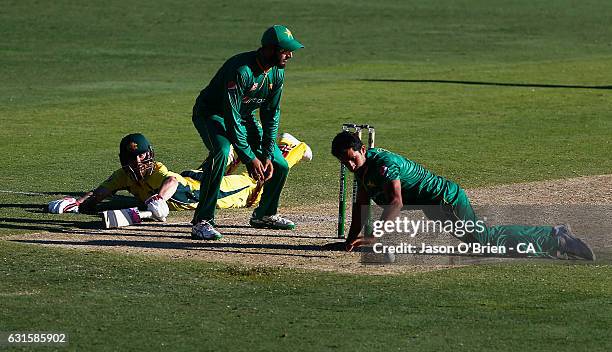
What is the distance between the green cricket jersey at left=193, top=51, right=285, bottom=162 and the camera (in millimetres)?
11719

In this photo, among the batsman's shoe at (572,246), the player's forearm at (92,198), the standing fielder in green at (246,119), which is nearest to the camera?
the batsman's shoe at (572,246)

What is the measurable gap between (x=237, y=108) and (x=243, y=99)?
14 centimetres

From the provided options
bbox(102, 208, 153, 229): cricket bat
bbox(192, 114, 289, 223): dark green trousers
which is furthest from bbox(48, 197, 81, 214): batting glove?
bbox(192, 114, 289, 223): dark green trousers

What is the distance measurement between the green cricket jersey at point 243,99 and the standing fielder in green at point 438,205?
130 cm

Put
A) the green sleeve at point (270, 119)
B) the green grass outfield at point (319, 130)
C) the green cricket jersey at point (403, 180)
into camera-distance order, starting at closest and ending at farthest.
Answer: the green grass outfield at point (319, 130) < the green cricket jersey at point (403, 180) < the green sleeve at point (270, 119)

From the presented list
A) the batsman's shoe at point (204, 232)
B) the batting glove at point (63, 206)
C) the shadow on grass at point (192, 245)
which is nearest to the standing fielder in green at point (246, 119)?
the batsman's shoe at point (204, 232)

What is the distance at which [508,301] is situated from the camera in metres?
9.60

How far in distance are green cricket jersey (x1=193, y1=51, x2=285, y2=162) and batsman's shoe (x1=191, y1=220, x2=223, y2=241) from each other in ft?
2.28

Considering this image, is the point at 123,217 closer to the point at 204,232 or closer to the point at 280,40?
the point at 204,232

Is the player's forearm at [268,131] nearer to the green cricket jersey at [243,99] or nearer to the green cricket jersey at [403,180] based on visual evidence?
the green cricket jersey at [243,99]

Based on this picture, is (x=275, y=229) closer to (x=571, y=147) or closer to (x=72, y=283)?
(x=72, y=283)

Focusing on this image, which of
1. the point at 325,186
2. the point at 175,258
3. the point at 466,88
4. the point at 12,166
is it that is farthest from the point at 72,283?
the point at 466,88

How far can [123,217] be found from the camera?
41.2 feet

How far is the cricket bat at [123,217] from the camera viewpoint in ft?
40.7
